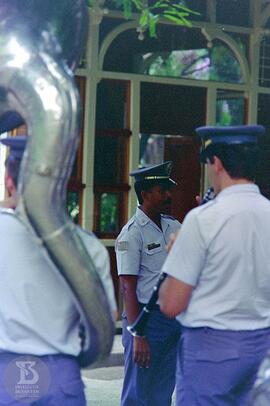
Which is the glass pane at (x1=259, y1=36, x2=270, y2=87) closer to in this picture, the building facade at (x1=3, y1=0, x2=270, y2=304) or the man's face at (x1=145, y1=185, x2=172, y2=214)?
the building facade at (x1=3, y1=0, x2=270, y2=304)

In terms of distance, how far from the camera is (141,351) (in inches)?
276

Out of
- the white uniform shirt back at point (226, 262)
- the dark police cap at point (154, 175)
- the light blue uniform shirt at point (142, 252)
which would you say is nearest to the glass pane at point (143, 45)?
the dark police cap at point (154, 175)

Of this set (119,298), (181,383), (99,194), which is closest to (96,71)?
(99,194)

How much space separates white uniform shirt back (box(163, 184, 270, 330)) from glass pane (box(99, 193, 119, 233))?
8.21 meters

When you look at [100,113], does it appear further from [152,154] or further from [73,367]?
[73,367]

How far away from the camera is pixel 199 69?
13.9m

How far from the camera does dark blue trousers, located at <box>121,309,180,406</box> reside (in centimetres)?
723

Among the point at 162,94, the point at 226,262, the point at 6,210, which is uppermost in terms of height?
the point at 162,94

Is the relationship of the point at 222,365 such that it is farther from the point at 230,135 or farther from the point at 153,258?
the point at 153,258

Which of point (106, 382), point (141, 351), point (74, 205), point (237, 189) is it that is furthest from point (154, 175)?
point (74, 205)

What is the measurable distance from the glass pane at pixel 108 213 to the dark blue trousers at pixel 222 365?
8.20m

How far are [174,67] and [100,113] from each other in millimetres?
1110

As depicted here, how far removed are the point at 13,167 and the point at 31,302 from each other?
1.93 feet

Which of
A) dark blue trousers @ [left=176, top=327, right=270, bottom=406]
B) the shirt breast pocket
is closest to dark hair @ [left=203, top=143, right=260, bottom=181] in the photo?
dark blue trousers @ [left=176, top=327, right=270, bottom=406]
